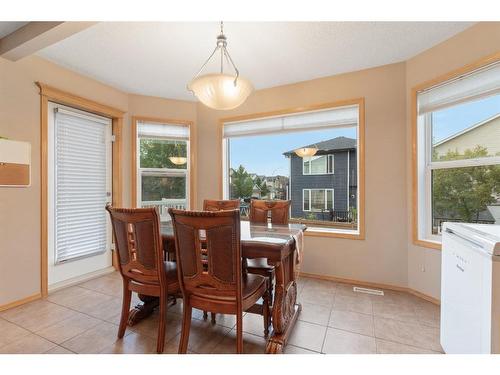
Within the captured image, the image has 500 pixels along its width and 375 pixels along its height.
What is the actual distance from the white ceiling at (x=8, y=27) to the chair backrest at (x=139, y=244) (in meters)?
1.83

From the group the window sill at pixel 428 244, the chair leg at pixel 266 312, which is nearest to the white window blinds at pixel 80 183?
the chair leg at pixel 266 312

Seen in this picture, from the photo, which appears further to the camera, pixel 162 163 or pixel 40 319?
pixel 162 163

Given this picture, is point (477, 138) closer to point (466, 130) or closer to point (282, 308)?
point (466, 130)

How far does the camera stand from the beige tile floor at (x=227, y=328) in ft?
5.93

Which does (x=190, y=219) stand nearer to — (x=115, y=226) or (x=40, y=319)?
(x=115, y=226)

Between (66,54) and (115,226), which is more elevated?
(66,54)

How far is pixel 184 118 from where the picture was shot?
390 centimetres

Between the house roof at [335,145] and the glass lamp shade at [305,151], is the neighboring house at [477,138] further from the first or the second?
the glass lamp shade at [305,151]

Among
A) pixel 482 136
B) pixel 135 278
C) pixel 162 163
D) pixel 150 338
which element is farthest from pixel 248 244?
pixel 162 163

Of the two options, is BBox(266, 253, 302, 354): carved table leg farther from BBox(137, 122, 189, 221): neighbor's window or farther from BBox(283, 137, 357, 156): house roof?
BBox(137, 122, 189, 221): neighbor's window

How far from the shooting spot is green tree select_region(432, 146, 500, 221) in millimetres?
2238
